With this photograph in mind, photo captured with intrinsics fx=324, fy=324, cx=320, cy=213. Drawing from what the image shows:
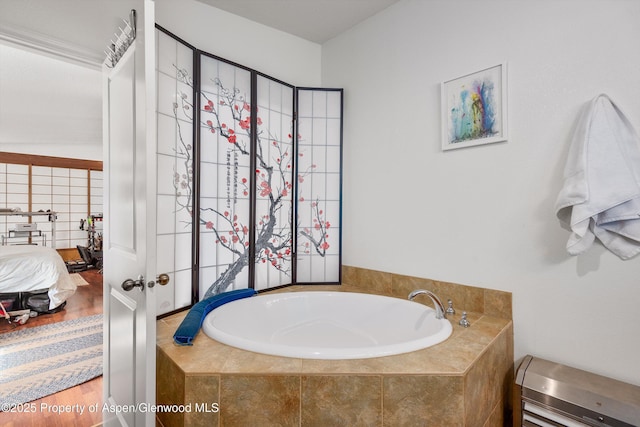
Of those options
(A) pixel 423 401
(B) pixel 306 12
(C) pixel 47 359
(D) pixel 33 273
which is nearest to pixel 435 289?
(A) pixel 423 401

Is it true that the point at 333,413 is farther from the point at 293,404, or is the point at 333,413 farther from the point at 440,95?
the point at 440,95

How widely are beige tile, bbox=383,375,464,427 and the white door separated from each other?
97 cm

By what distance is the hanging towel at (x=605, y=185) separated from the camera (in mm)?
1356

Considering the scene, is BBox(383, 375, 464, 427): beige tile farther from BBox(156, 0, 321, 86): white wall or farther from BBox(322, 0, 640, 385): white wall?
BBox(156, 0, 321, 86): white wall

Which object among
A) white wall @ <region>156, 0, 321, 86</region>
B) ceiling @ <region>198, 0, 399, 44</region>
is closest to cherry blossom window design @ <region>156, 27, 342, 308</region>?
white wall @ <region>156, 0, 321, 86</region>

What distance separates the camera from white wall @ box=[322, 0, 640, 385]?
4.79 feet

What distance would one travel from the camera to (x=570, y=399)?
1.32m

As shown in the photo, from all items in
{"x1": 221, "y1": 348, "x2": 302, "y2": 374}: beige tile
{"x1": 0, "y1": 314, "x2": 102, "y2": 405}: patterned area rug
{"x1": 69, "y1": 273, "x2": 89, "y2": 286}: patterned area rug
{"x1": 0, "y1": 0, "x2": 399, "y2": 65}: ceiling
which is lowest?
{"x1": 0, "y1": 314, "x2": 102, "y2": 405}: patterned area rug

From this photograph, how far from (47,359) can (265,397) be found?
273cm

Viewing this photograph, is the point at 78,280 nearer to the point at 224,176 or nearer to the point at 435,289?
the point at 224,176

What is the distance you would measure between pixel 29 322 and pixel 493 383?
15.1ft

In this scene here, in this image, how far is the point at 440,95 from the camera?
201 cm

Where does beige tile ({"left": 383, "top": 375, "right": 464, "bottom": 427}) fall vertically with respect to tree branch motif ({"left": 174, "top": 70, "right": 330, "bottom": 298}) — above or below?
below

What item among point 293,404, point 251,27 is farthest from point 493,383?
point 251,27
